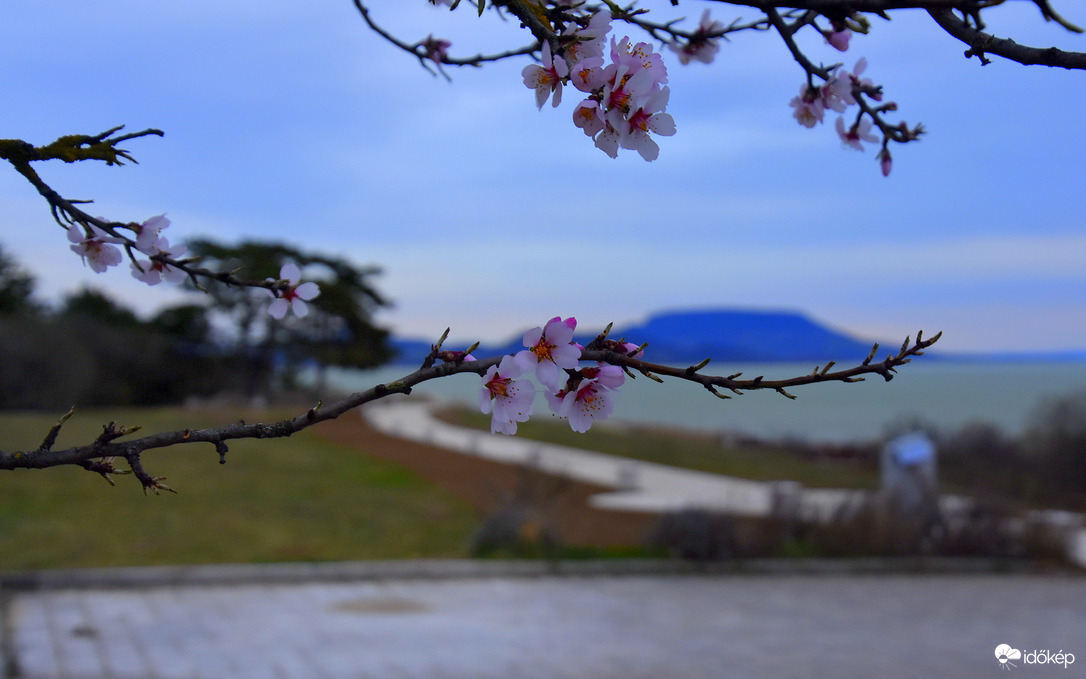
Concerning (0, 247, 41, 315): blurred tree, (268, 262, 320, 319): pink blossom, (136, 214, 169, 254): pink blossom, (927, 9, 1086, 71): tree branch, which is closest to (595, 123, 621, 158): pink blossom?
(927, 9, 1086, 71): tree branch

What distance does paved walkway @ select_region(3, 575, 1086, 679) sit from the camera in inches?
216

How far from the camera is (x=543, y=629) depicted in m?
6.34

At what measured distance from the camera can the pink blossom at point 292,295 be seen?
200cm

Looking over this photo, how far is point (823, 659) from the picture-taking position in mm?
5742

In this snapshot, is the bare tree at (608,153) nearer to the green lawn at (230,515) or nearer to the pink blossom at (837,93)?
the pink blossom at (837,93)

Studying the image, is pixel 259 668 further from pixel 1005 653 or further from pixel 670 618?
pixel 1005 653

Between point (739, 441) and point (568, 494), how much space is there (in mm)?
13613

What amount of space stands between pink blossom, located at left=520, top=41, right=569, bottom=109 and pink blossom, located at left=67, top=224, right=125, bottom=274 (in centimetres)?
102

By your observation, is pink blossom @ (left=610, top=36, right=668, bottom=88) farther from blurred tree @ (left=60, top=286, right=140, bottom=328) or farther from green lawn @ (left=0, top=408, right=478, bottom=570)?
blurred tree @ (left=60, top=286, right=140, bottom=328)

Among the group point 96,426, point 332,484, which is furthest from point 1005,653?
A: point 96,426

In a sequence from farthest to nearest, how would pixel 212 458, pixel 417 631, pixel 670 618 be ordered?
pixel 212 458, pixel 670 618, pixel 417 631

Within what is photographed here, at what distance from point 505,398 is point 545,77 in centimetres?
48

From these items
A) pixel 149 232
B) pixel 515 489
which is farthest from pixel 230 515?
pixel 149 232

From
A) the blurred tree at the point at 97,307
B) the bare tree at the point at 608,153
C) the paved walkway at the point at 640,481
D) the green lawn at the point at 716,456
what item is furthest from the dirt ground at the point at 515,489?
the blurred tree at the point at 97,307
